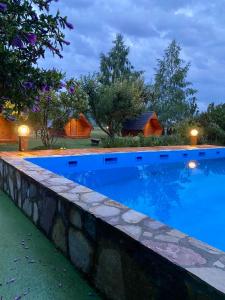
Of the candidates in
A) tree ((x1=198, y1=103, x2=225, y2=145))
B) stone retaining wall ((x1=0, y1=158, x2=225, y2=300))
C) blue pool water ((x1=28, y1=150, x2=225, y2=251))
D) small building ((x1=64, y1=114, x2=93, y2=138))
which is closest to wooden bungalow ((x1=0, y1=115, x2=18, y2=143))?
small building ((x1=64, y1=114, x2=93, y2=138))

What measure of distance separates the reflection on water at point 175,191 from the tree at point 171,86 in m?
17.8

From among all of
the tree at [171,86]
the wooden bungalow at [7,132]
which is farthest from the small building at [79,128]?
the tree at [171,86]

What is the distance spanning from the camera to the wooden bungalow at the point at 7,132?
694 inches

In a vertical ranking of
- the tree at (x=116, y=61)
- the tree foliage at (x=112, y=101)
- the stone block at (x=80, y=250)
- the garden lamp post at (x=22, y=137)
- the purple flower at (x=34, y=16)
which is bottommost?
the stone block at (x=80, y=250)

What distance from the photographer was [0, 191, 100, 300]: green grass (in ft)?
8.69

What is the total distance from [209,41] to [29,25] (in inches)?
1173

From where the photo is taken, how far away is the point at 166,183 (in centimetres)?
944

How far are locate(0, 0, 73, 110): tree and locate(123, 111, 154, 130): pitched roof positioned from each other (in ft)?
71.5

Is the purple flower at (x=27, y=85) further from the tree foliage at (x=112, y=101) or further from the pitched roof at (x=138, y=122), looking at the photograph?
the pitched roof at (x=138, y=122)

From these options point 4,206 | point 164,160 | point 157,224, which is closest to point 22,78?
point 157,224

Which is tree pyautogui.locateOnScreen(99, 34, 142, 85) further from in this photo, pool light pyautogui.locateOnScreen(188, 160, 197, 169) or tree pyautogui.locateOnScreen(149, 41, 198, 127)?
pool light pyautogui.locateOnScreen(188, 160, 197, 169)

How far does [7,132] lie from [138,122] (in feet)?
35.6

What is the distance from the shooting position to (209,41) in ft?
94.4

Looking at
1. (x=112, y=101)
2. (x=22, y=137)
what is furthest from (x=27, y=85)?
(x=112, y=101)
